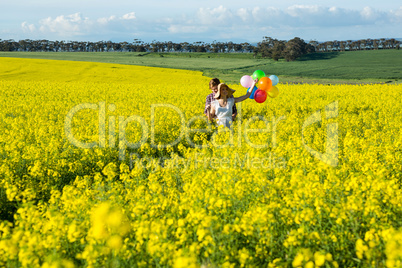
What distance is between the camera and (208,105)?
28.1 feet

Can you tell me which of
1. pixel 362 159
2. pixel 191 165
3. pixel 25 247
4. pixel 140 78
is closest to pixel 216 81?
pixel 191 165

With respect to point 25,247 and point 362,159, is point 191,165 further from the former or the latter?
point 25,247

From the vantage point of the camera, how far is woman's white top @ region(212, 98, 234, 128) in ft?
26.2

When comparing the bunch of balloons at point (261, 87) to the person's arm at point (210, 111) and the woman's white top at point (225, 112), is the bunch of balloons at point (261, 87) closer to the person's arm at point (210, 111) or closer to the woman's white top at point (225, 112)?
the woman's white top at point (225, 112)

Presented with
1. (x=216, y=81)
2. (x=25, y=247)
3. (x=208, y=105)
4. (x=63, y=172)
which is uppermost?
(x=216, y=81)

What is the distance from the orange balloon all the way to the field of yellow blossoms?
3.74ft

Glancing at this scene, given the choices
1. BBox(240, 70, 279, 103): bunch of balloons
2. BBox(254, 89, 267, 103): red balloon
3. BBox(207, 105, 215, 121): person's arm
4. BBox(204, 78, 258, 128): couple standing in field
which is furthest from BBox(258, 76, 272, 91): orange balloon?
BBox(207, 105, 215, 121): person's arm

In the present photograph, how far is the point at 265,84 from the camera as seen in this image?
852cm

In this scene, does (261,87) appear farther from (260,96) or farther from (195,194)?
(195,194)

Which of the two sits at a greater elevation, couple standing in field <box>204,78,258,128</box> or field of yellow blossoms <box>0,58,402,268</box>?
couple standing in field <box>204,78,258,128</box>

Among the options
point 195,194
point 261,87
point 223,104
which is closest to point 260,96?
point 261,87

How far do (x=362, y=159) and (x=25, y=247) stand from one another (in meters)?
5.07

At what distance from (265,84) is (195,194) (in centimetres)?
492

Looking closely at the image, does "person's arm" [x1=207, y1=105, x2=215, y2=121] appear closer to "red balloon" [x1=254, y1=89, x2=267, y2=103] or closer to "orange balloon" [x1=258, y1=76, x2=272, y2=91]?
"red balloon" [x1=254, y1=89, x2=267, y2=103]
